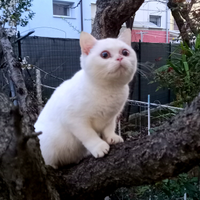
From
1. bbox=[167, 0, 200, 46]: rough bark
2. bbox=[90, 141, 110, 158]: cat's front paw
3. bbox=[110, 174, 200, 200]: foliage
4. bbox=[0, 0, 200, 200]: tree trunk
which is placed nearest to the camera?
bbox=[0, 0, 200, 200]: tree trunk

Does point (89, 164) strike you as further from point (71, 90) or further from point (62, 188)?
point (71, 90)

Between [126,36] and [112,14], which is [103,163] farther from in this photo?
[112,14]

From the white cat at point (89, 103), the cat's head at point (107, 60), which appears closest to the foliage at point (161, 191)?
the white cat at point (89, 103)

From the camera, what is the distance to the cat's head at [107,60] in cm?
117

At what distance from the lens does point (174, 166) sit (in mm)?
811

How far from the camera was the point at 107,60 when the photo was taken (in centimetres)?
117

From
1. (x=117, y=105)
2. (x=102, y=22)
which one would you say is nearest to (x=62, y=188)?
(x=117, y=105)

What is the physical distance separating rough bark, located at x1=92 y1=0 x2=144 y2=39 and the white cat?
44 centimetres

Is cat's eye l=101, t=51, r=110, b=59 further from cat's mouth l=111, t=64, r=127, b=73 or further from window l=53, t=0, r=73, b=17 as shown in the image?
window l=53, t=0, r=73, b=17

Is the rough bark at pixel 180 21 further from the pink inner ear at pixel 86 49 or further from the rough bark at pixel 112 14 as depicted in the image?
the pink inner ear at pixel 86 49

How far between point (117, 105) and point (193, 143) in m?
0.57

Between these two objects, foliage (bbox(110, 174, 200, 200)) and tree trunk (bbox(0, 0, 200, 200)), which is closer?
tree trunk (bbox(0, 0, 200, 200))

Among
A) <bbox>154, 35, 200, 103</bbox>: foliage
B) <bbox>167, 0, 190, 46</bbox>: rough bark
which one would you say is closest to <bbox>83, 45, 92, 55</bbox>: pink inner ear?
<bbox>154, 35, 200, 103</bbox>: foliage

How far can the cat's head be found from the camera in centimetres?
117
